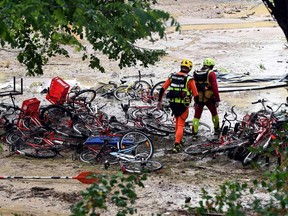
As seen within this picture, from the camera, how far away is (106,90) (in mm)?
17891

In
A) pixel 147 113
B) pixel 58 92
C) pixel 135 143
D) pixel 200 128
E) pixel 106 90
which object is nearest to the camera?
pixel 135 143

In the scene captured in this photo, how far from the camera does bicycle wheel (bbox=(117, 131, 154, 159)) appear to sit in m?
11.3

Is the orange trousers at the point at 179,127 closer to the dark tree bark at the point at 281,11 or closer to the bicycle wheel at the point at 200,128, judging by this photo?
the bicycle wheel at the point at 200,128

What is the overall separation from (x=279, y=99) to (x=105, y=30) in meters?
11.4

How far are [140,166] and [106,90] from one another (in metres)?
7.00

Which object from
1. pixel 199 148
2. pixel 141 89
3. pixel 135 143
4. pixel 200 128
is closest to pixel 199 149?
pixel 199 148

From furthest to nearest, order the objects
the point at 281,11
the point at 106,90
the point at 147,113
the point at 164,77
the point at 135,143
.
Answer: the point at 164,77 → the point at 106,90 → the point at 147,113 → the point at 135,143 → the point at 281,11

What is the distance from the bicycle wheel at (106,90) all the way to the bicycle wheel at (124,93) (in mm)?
151

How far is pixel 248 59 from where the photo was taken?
978 inches

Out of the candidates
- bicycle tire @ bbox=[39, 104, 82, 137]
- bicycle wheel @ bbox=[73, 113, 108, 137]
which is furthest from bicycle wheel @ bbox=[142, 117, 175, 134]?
bicycle tire @ bbox=[39, 104, 82, 137]

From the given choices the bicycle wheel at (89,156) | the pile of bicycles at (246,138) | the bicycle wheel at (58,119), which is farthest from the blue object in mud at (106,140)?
the pile of bicycles at (246,138)

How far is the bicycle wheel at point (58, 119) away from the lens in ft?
42.7

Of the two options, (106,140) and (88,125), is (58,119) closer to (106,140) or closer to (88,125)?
(88,125)

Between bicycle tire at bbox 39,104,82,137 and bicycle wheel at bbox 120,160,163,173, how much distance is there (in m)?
1.93
